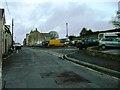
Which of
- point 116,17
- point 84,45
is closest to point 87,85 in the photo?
point 116,17

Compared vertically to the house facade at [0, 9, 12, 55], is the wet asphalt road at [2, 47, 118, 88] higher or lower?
lower

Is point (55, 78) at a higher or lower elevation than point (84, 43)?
lower

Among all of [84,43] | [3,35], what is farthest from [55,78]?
[84,43]

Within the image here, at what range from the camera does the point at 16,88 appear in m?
10.1

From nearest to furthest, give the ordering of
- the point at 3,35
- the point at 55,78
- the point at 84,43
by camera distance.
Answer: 1. the point at 55,78
2. the point at 3,35
3. the point at 84,43

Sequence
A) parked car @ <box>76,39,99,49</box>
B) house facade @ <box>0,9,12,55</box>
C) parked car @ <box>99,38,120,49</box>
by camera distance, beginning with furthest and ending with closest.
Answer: parked car @ <box>76,39,99,49</box> → house facade @ <box>0,9,12,55</box> → parked car @ <box>99,38,120,49</box>

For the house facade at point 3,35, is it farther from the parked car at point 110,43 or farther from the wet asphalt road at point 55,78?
the wet asphalt road at point 55,78

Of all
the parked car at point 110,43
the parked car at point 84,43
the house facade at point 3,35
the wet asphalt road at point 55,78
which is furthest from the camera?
the parked car at point 84,43

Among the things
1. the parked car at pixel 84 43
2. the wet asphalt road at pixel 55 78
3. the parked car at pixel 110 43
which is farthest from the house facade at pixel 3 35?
the wet asphalt road at pixel 55 78

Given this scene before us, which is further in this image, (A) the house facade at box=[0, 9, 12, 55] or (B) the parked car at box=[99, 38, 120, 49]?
(A) the house facade at box=[0, 9, 12, 55]

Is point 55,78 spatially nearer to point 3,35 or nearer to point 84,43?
point 3,35

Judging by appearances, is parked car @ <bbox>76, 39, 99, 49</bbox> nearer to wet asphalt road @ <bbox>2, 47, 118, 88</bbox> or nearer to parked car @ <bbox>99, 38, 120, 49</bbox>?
parked car @ <bbox>99, 38, 120, 49</bbox>

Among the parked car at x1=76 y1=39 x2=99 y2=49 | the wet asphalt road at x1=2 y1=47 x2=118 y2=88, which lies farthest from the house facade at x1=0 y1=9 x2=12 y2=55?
the wet asphalt road at x1=2 y1=47 x2=118 y2=88

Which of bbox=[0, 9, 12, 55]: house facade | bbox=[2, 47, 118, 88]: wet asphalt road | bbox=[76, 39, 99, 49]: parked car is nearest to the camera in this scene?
bbox=[2, 47, 118, 88]: wet asphalt road
